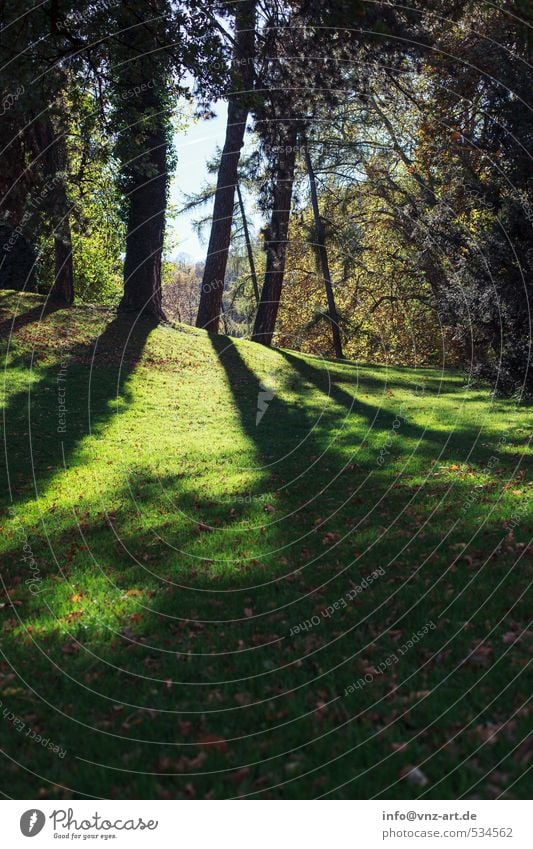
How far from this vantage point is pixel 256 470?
13867 millimetres

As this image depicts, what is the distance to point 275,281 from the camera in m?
29.1

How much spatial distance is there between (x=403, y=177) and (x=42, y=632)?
31.9m

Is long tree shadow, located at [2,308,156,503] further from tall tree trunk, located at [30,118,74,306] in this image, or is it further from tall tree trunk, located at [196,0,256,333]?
tall tree trunk, located at [196,0,256,333]

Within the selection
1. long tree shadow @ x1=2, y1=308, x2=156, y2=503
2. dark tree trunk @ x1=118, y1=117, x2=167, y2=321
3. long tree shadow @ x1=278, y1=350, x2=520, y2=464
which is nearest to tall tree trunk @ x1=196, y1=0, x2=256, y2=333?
dark tree trunk @ x1=118, y1=117, x2=167, y2=321

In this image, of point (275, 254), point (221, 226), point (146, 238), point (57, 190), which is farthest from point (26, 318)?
point (221, 226)

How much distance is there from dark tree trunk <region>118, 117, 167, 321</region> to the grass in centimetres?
849

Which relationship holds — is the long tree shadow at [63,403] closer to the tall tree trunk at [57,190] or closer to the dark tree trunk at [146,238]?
the dark tree trunk at [146,238]

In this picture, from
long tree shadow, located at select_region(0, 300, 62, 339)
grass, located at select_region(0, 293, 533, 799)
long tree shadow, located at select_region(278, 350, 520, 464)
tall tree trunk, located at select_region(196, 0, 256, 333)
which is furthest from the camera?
tall tree trunk, located at select_region(196, 0, 256, 333)

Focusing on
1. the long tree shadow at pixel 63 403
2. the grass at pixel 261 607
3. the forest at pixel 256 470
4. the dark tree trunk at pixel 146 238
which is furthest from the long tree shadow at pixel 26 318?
the grass at pixel 261 607

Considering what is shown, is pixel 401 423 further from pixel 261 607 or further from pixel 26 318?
pixel 26 318

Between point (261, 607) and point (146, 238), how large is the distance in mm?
18406

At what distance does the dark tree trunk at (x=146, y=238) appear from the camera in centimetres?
2348

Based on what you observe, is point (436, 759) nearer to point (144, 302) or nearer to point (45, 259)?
point (144, 302)

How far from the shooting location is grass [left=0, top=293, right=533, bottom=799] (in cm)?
534
